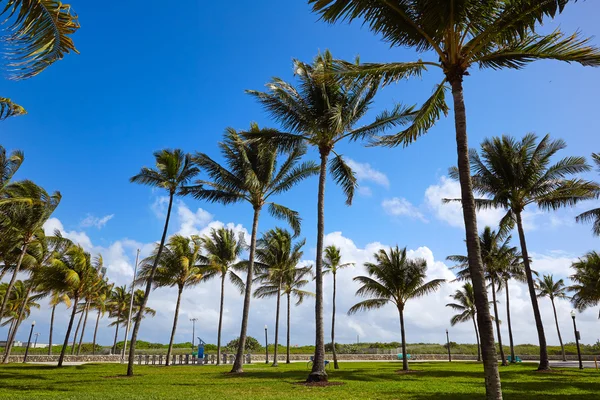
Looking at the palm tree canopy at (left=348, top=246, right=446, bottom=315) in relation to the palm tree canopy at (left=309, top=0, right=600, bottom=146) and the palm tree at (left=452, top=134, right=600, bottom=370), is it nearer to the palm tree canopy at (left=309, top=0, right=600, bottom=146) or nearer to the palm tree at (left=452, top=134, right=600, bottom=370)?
the palm tree at (left=452, top=134, right=600, bottom=370)

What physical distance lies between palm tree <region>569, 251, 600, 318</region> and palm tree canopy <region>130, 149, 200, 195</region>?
30.8 meters

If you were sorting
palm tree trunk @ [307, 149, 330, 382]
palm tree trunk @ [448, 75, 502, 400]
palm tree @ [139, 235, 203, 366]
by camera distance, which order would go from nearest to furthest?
palm tree trunk @ [448, 75, 502, 400], palm tree trunk @ [307, 149, 330, 382], palm tree @ [139, 235, 203, 366]

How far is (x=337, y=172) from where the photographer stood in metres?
18.3

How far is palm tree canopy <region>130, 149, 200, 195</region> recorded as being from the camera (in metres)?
20.8

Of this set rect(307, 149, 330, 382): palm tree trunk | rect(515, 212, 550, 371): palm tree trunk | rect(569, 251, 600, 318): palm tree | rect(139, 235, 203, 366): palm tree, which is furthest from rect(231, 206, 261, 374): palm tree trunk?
rect(569, 251, 600, 318): palm tree

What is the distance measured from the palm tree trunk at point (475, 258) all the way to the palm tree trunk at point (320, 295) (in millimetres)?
8427

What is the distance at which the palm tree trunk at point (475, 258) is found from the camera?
652cm

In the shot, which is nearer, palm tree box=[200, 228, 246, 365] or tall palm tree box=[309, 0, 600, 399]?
tall palm tree box=[309, 0, 600, 399]

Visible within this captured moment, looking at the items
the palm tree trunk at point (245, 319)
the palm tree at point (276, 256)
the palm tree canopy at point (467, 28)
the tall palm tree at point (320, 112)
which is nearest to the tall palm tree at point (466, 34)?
the palm tree canopy at point (467, 28)

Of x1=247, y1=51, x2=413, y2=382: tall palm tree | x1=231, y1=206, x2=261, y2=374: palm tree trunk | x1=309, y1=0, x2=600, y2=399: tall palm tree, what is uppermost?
x1=247, y1=51, x2=413, y2=382: tall palm tree

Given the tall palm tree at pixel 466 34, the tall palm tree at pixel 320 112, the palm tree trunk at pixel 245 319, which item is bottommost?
the palm tree trunk at pixel 245 319

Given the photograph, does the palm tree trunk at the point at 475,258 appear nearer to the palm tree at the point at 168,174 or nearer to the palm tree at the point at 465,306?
the palm tree at the point at 168,174

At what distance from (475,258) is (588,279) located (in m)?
34.3

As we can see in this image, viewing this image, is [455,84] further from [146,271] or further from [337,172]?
[146,271]
